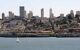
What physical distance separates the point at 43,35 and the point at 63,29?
1277 cm

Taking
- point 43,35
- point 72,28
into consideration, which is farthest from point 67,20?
point 43,35

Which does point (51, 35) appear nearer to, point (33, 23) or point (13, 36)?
point (13, 36)

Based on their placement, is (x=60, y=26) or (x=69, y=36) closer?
(x=69, y=36)

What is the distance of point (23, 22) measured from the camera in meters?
155

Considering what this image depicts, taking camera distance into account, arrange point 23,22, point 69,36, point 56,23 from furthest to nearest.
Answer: point 23,22, point 56,23, point 69,36

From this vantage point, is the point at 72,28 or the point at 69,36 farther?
the point at 72,28

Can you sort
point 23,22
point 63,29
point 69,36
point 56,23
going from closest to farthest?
point 69,36 → point 63,29 → point 56,23 → point 23,22

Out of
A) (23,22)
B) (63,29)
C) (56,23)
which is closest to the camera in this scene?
Result: (63,29)

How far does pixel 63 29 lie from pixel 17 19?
107 feet

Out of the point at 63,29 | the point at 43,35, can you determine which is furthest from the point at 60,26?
the point at 43,35

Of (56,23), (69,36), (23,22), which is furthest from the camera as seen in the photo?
(23,22)

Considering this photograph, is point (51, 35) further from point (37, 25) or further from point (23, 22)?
point (23, 22)

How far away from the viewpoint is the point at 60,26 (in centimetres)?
13662

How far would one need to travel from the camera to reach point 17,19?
160375mm
